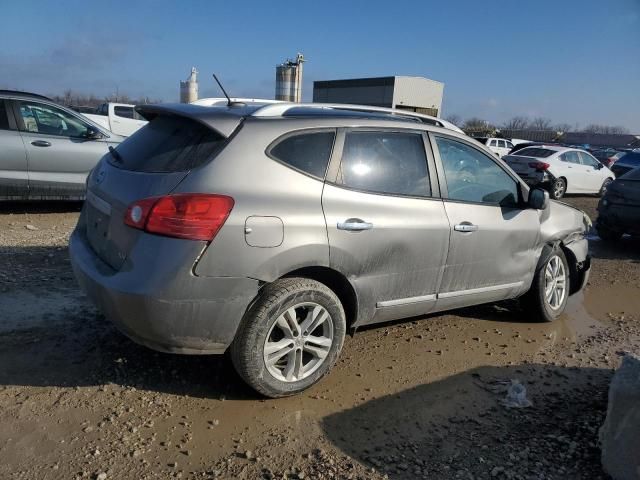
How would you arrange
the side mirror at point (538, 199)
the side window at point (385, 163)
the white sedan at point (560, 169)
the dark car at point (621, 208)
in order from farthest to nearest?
the white sedan at point (560, 169)
the dark car at point (621, 208)
the side mirror at point (538, 199)
the side window at point (385, 163)

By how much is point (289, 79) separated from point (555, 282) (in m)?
20.0

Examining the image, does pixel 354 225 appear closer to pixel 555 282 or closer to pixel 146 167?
pixel 146 167

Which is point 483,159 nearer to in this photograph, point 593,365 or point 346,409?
point 593,365

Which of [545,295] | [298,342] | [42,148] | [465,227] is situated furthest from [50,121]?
[545,295]

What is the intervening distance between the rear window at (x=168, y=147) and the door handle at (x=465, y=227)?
1.81 m

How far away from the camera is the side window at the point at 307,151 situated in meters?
3.18

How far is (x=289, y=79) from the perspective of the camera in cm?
2322

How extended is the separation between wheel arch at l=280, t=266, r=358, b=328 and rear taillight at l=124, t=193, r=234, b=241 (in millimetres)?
546

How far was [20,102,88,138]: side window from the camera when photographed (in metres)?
7.70

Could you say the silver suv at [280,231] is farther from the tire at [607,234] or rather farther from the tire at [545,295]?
the tire at [607,234]

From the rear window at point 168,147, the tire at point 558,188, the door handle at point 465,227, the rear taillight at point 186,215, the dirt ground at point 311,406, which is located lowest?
the tire at point 558,188

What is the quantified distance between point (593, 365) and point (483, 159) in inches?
70.7

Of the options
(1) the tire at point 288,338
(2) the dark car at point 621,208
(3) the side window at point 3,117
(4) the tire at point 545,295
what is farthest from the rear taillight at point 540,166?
(1) the tire at point 288,338

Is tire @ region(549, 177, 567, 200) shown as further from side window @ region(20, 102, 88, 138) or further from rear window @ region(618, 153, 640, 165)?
side window @ region(20, 102, 88, 138)
